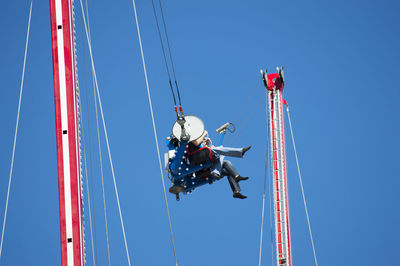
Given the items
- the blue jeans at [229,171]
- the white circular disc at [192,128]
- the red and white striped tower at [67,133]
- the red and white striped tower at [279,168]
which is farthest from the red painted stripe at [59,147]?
the red and white striped tower at [279,168]

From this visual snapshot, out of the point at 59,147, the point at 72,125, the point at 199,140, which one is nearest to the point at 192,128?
the point at 199,140

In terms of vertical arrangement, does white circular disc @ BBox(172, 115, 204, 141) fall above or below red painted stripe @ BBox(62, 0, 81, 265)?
above

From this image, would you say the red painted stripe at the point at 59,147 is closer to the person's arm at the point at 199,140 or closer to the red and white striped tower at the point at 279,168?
the person's arm at the point at 199,140

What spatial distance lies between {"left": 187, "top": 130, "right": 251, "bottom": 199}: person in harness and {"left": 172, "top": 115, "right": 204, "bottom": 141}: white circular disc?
0.27 ft

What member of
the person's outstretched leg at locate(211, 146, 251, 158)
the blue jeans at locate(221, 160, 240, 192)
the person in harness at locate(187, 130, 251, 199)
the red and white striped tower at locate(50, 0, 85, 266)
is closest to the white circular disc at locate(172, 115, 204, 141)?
the person in harness at locate(187, 130, 251, 199)

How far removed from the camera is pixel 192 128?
12.0 m

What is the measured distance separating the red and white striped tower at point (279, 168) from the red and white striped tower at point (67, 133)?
672 cm

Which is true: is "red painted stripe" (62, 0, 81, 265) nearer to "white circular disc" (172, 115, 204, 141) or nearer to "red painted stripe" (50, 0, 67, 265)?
"red painted stripe" (50, 0, 67, 265)

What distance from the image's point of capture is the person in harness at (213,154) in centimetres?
1212

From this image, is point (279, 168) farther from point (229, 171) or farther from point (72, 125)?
point (72, 125)

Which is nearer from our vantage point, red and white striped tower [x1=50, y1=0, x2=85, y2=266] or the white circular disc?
red and white striped tower [x1=50, y1=0, x2=85, y2=266]

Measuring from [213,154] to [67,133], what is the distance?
15.3ft

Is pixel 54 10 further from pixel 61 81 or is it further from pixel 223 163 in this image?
pixel 223 163

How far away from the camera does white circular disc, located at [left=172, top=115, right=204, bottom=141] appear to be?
1184 cm
